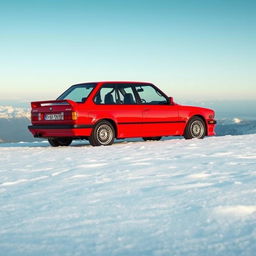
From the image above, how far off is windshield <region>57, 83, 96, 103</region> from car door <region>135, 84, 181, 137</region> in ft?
4.28

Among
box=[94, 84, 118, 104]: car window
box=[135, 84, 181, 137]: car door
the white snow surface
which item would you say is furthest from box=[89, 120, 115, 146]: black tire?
the white snow surface

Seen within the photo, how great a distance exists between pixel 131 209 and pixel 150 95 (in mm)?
8125

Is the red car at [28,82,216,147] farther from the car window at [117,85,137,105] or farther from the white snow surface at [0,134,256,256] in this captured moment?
the white snow surface at [0,134,256,256]

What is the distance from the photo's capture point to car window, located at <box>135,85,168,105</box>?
11.7m

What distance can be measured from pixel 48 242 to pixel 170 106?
912 cm

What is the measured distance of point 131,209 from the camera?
3922mm

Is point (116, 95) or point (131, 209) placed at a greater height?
point (116, 95)

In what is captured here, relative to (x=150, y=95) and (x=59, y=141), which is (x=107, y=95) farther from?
(x=59, y=141)

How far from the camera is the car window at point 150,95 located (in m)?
11.7

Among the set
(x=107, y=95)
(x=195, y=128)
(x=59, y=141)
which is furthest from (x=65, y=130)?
(x=195, y=128)

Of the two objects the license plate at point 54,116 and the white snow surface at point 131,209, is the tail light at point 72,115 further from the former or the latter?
the white snow surface at point 131,209

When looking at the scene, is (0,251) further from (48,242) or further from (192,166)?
(192,166)

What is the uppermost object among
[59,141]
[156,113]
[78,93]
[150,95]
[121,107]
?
[78,93]

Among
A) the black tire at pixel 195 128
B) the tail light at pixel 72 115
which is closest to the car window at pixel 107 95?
the tail light at pixel 72 115
